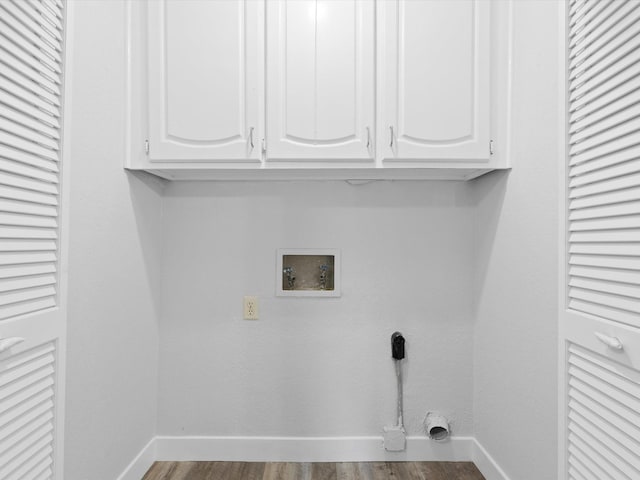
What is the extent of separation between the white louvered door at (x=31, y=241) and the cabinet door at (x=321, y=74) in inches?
28.2

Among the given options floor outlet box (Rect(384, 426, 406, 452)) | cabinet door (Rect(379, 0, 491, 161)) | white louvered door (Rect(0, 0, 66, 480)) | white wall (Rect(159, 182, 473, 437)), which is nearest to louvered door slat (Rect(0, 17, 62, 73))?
white louvered door (Rect(0, 0, 66, 480))

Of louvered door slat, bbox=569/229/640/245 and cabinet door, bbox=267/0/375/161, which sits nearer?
louvered door slat, bbox=569/229/640/245

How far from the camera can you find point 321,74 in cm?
162

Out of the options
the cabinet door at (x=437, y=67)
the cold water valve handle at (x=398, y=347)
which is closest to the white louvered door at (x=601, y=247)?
the cabinet door at (x=437, y=67)

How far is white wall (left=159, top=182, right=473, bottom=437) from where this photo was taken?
78.1 inches

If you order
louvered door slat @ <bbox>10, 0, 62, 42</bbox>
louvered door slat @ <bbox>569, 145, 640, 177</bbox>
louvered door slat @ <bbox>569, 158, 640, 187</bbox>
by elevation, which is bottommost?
louvered door slat @ <bbox>569, 158, 640, 187</bbox>

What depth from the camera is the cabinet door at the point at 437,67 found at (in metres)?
1.62

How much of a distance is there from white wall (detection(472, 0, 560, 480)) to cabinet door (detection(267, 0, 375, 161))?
1.78 ft

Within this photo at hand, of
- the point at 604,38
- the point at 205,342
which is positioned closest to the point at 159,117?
the point at 205,342

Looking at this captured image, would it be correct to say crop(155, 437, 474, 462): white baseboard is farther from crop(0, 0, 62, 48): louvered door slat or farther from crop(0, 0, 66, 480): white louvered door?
crop(0, 0, 62, 48): louvered door slat

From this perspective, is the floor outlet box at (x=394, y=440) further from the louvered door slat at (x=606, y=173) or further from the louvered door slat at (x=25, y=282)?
the louvered door slat at (x=25, y=282)

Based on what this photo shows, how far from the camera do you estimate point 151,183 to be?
1873 millimetres

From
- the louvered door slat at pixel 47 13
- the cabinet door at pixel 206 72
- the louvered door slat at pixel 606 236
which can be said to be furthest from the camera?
the cabinet door at pixel 206 72

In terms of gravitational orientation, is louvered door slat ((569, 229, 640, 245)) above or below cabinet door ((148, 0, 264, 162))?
below
